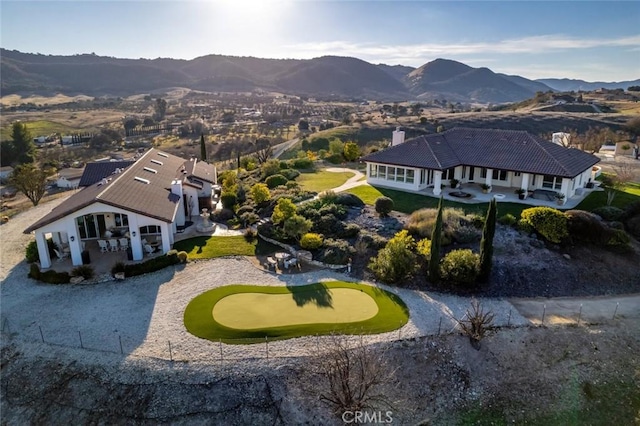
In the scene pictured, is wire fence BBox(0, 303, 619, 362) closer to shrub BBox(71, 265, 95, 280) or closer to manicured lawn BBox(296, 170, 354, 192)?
shrub BBox(71, 265, 95, 280)

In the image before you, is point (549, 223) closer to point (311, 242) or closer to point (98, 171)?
point (311, 242)

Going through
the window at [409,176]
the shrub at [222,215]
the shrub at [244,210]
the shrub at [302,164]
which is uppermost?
the window at [409,176]

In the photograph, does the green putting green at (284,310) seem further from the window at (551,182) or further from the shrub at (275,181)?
the window at (551,182)

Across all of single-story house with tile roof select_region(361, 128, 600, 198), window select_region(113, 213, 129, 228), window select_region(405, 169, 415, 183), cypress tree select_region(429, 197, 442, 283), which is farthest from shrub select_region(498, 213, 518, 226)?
window select_region(113, 213, 129, 228)

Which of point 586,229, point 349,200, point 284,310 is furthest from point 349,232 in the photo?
point 586,229

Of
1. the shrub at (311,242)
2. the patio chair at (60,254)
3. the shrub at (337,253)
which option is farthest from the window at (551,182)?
the patio chair at (60,254)

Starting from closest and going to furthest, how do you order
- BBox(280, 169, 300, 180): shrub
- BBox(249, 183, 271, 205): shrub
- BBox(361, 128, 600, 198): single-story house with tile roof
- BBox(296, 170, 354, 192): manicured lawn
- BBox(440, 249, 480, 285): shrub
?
BBox(440, 249, 480, 285): shrub → BBox(361, 128, 600, 198): single-story house with tile roof → BBox(249, 183, 271, 205): shrub → BBox(296, 170, 354, 192): manicured lawn → BBox(280, 169, 300, 180): shrub
